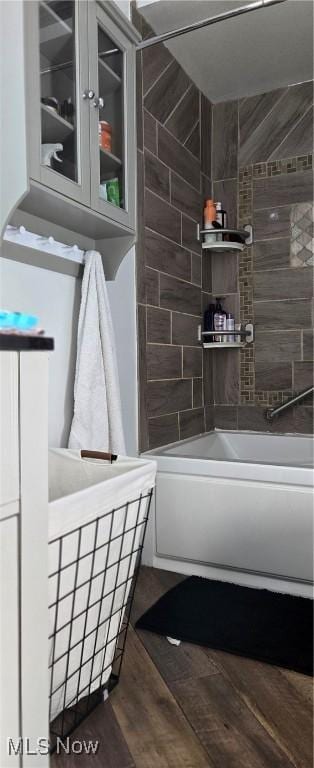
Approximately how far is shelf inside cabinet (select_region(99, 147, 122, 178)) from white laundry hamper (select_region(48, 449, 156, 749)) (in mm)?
1000

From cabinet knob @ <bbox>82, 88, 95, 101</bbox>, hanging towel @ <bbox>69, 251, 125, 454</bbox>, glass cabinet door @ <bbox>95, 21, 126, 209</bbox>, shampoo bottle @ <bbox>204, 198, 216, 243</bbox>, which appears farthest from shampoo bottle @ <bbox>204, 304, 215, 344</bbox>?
cabinet knob @ <bbox>82, 88, 95, 101</bbox>

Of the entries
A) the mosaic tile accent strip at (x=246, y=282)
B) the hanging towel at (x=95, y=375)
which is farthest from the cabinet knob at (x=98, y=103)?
the mosaic tile accent strip at (x=246, y=282)

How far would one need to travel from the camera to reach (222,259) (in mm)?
3102

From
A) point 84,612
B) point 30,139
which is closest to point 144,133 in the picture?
point 30,139

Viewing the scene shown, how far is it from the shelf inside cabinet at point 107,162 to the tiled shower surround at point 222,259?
43 centimetres

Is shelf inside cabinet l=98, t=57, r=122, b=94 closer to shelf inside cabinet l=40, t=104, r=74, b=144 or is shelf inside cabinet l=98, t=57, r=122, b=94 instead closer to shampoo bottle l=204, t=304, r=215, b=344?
shelf inside cabinet l=40, t=104, r=74, b=144

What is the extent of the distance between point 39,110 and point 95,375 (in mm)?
894

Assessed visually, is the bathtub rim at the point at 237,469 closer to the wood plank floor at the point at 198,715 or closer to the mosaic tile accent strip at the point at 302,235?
the wood plank floor at the point at 198,715

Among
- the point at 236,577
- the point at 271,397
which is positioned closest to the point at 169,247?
the point at 271,397

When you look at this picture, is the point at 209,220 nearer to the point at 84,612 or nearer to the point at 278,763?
the point at 84,612

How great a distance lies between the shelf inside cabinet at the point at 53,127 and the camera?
5.01ft

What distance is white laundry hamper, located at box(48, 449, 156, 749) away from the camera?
3.72 feet

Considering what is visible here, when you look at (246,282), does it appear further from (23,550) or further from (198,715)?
(23,550)

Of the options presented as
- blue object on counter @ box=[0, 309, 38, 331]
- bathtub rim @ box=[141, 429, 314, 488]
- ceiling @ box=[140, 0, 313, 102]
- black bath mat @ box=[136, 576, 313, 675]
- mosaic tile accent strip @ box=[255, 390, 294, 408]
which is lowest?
black bath mat @ box=[136, 576, 313, 675]
